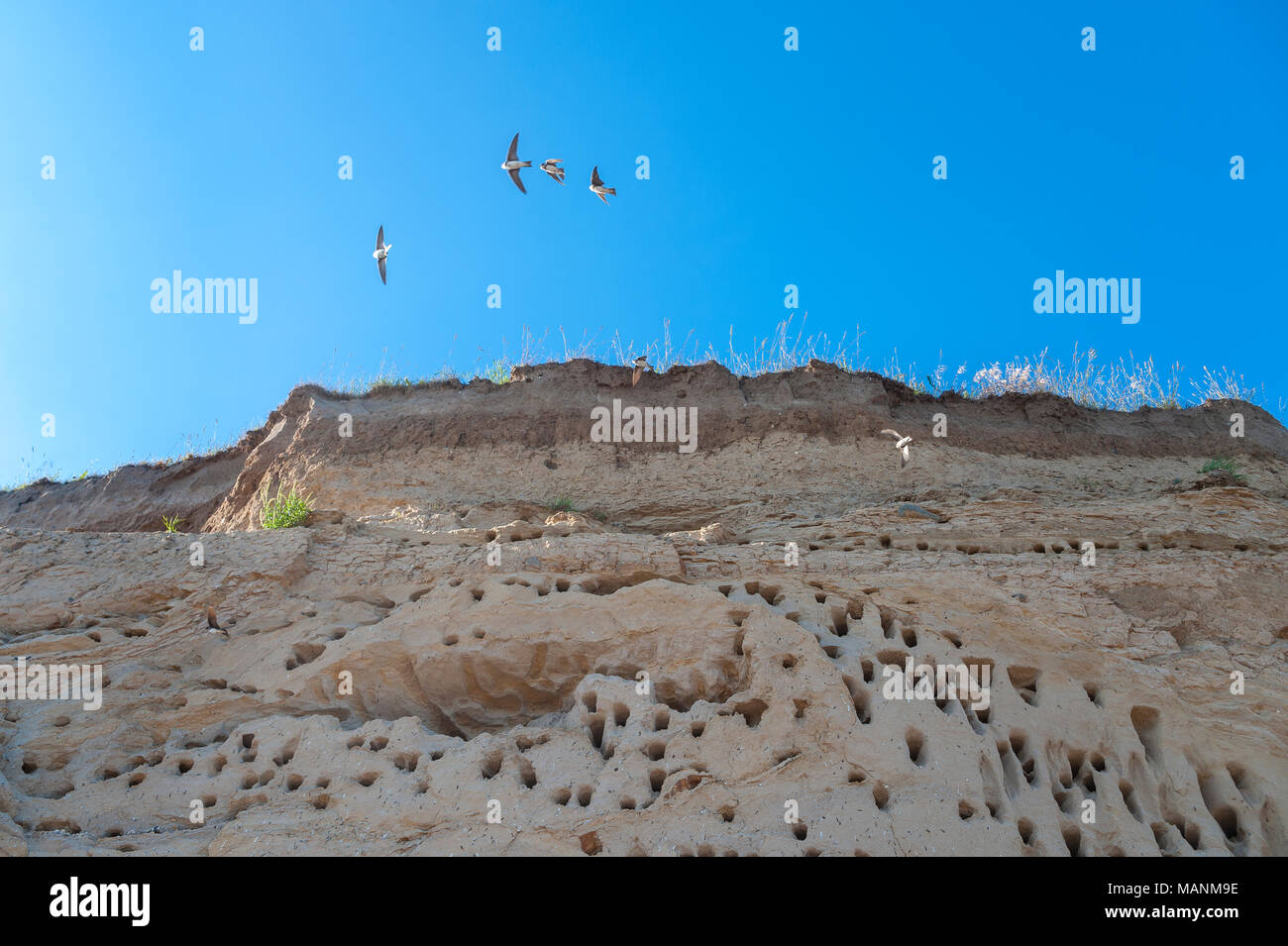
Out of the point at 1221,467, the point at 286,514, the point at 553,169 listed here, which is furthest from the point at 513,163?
the point at 1221,467

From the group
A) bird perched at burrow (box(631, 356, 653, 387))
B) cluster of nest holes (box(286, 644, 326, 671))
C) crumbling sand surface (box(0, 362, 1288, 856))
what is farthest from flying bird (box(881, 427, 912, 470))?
cluster of nest holes (box(286, 644, 326, 671))

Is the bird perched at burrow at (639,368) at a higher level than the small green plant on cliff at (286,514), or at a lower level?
higher

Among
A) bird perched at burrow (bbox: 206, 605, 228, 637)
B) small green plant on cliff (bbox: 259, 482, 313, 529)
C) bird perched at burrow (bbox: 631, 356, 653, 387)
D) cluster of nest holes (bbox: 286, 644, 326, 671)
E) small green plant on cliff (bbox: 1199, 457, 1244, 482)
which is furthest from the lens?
bird perched at burrow (bbox: 631, 356, 653, 387)

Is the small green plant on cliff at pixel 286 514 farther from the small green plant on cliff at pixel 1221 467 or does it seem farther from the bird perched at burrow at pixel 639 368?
the small green plant on cliff at pixel 1221 467

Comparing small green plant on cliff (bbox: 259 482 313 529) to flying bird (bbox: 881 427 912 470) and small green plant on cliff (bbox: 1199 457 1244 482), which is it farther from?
small green plant on cliff (bbox: 1199 457 1244 482)

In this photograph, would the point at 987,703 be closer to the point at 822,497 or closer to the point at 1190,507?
the point at 1190,507

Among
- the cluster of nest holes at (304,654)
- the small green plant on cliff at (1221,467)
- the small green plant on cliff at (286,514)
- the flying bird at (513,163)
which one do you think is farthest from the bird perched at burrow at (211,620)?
the small green plant on cliff at (1221,467)

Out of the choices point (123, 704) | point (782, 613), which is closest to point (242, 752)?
point (123, 704)
